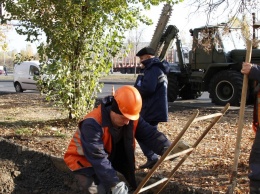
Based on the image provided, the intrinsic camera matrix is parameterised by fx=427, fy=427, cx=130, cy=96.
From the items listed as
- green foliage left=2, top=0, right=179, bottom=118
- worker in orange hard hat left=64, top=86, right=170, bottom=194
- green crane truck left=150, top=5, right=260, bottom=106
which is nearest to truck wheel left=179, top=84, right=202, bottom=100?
green crane truck left=150, top=5, right=260, bottom=106

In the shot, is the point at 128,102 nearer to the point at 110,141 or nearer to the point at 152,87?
the point at 110,141

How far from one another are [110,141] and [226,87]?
35.4ft

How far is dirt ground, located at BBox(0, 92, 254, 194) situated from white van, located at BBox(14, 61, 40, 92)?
11066 millimetres

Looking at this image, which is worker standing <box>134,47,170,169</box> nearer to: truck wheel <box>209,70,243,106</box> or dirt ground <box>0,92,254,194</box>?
dirt ground <box>0,92,254,194</box>

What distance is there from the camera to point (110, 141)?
3.67 m

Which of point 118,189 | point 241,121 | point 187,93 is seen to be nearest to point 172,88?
point 187,93

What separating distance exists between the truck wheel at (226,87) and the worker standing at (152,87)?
7.91 metres

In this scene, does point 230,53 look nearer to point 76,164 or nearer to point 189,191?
point 189,191

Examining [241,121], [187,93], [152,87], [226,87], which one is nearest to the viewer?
[241,121]

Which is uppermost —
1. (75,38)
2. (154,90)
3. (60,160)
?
(75,38)

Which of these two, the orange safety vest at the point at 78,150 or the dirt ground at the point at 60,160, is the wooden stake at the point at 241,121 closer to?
the dirt ground at the point at 60,160

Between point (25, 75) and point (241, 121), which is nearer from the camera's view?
point (241, 121)

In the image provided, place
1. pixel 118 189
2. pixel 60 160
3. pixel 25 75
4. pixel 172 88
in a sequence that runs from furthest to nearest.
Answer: pixel 25 75
pixel 172 88
pixel 60 160
pixel 118 189

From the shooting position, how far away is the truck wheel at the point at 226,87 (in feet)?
44.0
